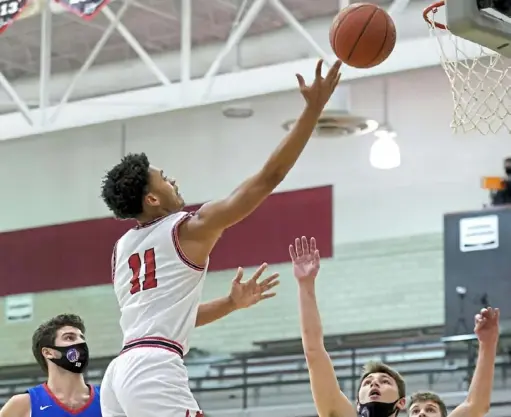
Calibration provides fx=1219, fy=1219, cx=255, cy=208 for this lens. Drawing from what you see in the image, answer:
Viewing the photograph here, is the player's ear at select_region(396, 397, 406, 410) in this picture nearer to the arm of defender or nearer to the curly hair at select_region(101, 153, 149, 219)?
the arm of defender

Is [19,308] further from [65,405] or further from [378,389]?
[378,389]

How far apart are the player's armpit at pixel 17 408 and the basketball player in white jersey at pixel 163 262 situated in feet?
4.21

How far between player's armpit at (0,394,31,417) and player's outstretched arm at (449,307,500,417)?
6.54 feet

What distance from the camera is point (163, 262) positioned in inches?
179

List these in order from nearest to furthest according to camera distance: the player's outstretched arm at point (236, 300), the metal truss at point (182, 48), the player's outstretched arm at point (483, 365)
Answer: the player's outstretched arm at point (236, 300), the player's outstretched arm at point (483, 365), the metal truss at point (182, 48)

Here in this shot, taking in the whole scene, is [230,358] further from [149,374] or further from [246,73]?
[149,374]

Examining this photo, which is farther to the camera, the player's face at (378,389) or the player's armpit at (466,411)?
the player's armpit at (466,411)

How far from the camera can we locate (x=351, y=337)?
13688 millimetres

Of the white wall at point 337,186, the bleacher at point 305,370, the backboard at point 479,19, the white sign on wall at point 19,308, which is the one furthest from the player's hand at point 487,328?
the white sign on wall at point 19,308

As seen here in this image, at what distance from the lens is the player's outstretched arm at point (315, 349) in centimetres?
506

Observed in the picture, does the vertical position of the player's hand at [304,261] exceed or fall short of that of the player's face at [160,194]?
it falls short

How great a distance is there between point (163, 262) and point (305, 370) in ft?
29.4

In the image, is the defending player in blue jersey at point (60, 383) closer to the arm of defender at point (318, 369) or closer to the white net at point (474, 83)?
the arm of defender at point (318, 369)

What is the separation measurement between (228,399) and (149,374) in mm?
9753
